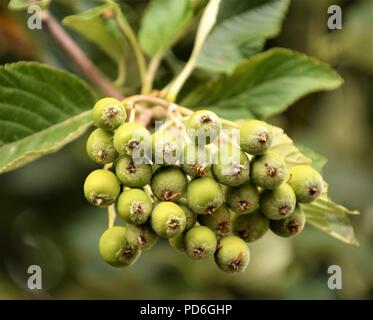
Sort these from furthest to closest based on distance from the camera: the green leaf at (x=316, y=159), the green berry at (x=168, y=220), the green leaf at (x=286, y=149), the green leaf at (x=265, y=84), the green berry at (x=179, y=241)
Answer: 1. the green leaf at (x=265, y=84)
2. the green leaf at (x=316, y=159)
3. the green leaf at (x=286, y=149)
4. the green berry at (x=179, y=241)
5. the green berry at (x=168, y=220)

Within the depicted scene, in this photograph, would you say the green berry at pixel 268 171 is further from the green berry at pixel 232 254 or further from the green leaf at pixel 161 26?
the green leaf at pixel 161 26

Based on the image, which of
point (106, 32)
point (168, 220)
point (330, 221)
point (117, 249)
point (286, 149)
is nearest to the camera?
point (168, 220)

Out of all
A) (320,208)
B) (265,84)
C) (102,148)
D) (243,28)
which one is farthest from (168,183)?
(243,28)

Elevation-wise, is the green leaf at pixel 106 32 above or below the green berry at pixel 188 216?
above

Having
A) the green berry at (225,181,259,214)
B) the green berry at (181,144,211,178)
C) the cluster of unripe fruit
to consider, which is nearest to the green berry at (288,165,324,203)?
the cluster of unripe fruit

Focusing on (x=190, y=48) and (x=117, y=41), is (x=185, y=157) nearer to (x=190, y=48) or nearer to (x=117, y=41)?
(x=117, y=41)

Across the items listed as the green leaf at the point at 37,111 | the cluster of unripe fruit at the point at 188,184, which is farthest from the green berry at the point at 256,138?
the green leaf at the point at 37,111

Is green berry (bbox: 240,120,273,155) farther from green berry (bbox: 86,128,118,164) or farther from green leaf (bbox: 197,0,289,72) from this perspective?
green leaf (bbox: 197,0,289,72)

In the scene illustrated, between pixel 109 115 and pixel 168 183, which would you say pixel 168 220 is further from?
pixel 109 115
